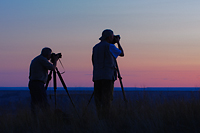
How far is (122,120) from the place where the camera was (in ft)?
17.7

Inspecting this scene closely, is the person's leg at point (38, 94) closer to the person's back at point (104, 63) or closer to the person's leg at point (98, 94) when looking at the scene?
the person's leg at point (98, 94)

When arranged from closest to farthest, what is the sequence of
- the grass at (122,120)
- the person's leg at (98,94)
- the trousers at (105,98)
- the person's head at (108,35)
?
the grass at (122,120) < the trousers at (105,98) < the person's leg at (98,94) < the person's head at (108,35)

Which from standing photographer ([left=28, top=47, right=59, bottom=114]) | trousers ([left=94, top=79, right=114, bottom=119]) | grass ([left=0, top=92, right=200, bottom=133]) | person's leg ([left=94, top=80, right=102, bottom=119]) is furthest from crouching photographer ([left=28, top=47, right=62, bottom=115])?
trousers ([left=94, top=79, right=114, bottom=119])

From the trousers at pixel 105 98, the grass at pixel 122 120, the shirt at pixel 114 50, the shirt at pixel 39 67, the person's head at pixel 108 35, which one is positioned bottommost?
the grass at pixel 122 120

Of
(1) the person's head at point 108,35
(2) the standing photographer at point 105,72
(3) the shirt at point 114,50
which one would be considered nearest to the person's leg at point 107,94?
(2) the standing photographer at point 105,72

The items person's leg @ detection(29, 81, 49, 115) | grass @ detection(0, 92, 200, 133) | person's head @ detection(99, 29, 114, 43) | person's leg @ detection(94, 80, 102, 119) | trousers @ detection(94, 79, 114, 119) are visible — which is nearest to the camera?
grass @ detection(0, 92, 200, 133)

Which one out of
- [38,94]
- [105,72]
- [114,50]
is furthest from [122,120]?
[38,94]

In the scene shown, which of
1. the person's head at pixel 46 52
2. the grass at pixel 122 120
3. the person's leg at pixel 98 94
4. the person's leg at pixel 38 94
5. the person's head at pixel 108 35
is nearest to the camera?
the grass at pixel 122 120

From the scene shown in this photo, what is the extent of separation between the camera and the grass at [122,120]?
16.4ft

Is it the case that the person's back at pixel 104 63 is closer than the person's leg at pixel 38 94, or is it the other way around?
the person's back at pixel 104 63

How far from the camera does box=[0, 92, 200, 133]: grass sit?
499 centimetres

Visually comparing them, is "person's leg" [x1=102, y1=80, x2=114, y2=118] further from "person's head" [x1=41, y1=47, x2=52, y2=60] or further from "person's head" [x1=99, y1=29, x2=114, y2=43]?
"person's head" [x1=41, y1=47, x2=52, y2=60]

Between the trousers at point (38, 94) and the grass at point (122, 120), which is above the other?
the trousers at point (38, 94)

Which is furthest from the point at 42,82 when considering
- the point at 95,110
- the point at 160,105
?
the point at 160,105
